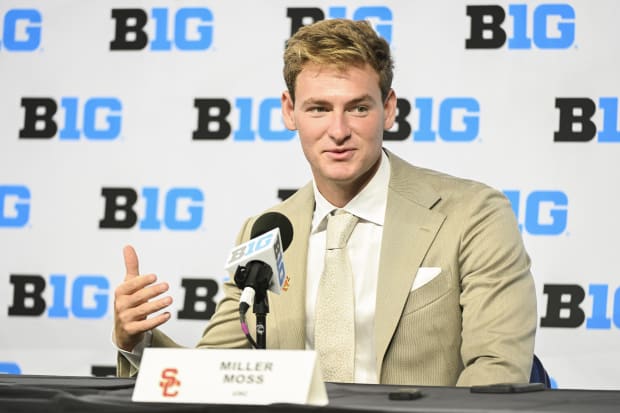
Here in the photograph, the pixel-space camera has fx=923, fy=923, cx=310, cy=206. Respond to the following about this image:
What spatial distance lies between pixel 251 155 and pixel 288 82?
1.28m

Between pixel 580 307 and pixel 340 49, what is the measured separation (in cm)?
164

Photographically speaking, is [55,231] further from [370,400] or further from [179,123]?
[370,400]

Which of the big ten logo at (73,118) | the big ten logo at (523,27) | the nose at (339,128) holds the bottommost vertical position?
the nose at (339,128)

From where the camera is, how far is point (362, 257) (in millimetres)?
2436

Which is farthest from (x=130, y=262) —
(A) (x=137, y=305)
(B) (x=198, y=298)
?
(B) (x=198, y=298)

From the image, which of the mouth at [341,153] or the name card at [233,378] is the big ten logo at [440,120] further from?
the name card at [233,378]

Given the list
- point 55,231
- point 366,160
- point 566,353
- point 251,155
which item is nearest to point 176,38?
point 251,155

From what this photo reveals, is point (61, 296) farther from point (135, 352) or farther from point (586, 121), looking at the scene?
point (586, 121)

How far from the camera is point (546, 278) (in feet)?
11.5

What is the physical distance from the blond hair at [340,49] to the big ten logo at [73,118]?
1.60 m

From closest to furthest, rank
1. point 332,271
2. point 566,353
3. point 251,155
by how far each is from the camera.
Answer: point 332,271
point 566,353
point 251,155

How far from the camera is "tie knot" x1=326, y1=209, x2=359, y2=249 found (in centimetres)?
243

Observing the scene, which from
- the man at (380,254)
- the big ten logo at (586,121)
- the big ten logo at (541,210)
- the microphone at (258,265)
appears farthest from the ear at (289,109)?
the big ten logo at (586,121)

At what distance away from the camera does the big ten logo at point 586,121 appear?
11.6ft
